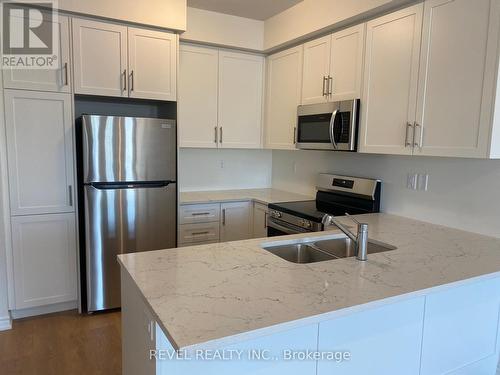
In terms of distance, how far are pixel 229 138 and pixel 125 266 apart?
2.35 m

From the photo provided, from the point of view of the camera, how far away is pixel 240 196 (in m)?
3.68

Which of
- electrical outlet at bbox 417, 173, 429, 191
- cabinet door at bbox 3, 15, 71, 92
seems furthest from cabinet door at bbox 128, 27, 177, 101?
electrical outlet at bbox 417, 173, 429, 191

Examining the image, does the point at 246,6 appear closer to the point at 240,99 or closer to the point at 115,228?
the point at 240,99

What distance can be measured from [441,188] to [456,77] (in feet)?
2.45

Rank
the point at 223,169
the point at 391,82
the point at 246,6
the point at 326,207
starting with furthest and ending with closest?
1. the point at 223,169
2. the point at 246,6
3. the point at 326,207
4. the point at 391,82

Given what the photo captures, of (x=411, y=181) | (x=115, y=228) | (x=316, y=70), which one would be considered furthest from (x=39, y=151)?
(x=411, y=181)

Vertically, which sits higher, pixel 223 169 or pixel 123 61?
pixel 123 61


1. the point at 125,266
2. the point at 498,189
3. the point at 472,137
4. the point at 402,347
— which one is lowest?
the point at 402,347

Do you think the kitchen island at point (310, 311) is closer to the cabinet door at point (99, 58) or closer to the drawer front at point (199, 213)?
the drawer front at point (199, 213)

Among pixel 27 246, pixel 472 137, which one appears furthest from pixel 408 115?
pixel 27 246

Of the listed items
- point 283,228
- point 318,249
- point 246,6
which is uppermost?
point 246,6

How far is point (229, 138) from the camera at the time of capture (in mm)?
3699

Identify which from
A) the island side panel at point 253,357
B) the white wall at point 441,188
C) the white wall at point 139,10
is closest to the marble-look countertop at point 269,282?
the island side panel at point 253,357

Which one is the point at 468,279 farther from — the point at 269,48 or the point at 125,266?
the point at 269,48
